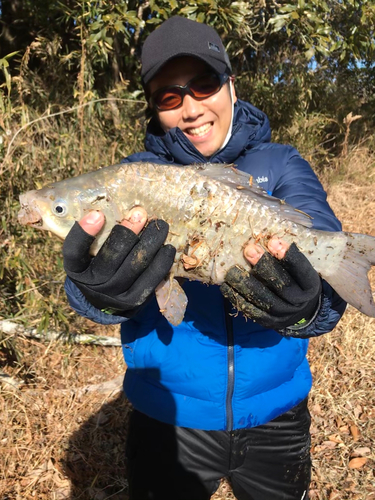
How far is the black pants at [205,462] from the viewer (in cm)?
181

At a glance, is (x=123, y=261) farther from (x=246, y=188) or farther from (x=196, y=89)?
(x=196, y=89)

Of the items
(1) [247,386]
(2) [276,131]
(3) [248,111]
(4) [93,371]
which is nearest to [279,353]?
(1) [247,386]

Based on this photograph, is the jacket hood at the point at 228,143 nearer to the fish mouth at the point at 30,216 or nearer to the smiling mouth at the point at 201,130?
the smiling mouth at the point at 201,130

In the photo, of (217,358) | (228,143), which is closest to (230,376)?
(217,358)

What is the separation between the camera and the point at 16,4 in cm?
495

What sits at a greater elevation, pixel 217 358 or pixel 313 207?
pixel 313 207

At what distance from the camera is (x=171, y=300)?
1.65 metres

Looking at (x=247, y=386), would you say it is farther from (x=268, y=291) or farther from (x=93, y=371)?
(x=93, y=371)

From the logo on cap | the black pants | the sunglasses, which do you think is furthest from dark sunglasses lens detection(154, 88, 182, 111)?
the black pants

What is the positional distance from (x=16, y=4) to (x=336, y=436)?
20.0 feet

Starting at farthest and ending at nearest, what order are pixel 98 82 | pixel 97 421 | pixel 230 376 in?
1. pixel 98 82
2. pixel 97 421
3. pixel 230 376

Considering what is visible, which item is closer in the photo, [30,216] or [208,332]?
[30,216]

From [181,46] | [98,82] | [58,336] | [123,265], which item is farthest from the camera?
[98,82]

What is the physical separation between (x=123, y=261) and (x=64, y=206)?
355mm
